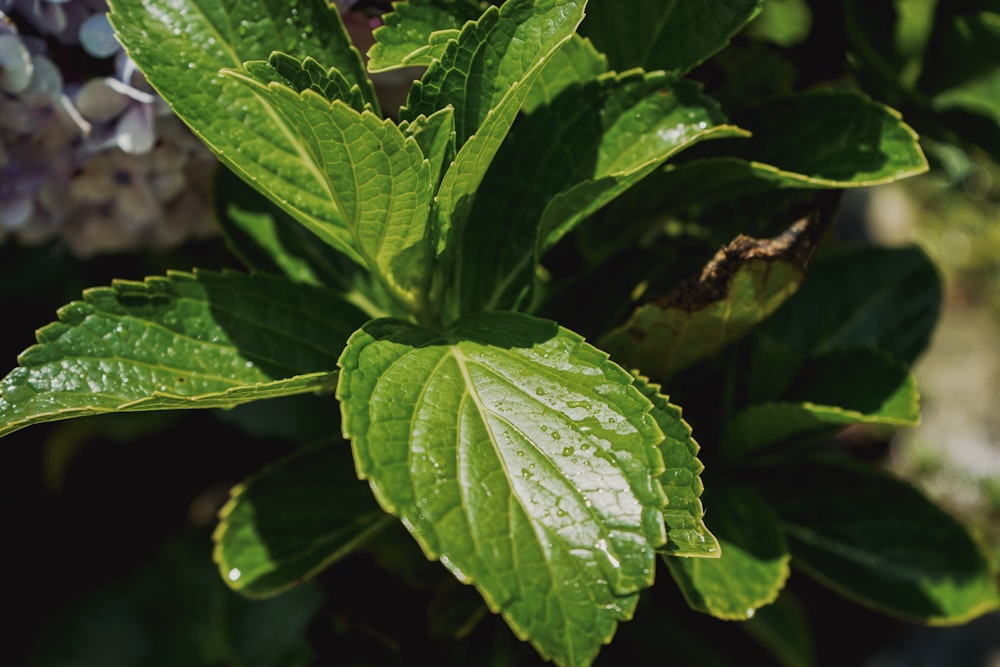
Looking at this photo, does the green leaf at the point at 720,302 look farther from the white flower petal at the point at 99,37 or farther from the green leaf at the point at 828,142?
the white flower petal at the point at 99,37

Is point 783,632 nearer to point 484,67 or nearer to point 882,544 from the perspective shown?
point 882,544

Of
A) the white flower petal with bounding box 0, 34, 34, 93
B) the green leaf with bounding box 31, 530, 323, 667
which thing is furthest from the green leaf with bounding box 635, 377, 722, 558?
the green leaf with bounding box 31, 530, 323, 667

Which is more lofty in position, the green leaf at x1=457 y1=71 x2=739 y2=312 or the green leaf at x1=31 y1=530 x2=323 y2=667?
the green leaf at x1=457 y1=71 x2=739 y2=312

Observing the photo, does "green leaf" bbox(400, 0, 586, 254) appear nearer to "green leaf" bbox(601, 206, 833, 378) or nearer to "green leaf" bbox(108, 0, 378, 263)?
"green leaf" bbox(108, 0, 378, 263)

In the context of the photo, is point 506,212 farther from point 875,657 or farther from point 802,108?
point 875,657

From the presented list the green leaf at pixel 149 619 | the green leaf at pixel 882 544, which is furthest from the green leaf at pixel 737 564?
the green leaf at pixel 149 619

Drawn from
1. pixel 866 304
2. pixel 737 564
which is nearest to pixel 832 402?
pixel 737 564

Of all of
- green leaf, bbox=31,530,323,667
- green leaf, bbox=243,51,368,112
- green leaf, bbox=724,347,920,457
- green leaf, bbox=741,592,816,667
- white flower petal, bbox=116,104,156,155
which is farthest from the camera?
green leaf, bbox=31,530,323,667
